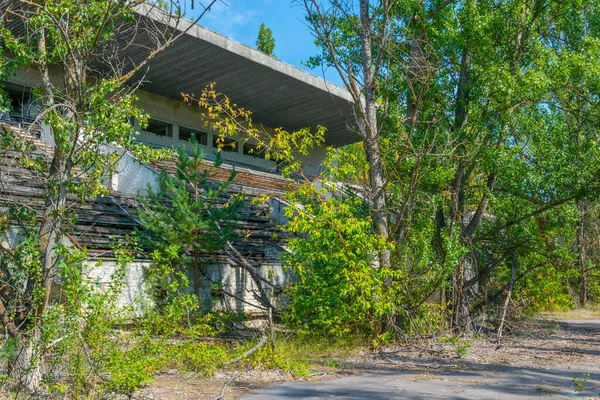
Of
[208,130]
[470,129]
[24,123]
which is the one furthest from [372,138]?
[208,130]

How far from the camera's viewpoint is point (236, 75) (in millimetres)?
23891

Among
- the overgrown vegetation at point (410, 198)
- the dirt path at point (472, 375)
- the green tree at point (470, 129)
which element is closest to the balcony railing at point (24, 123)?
the overgrown vegetation at point (410, 198)

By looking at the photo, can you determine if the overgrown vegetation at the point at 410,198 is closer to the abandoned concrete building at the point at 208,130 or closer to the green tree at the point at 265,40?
the abandoned concrete building at the point at 208,130

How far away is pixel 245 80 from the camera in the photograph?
80.2ft

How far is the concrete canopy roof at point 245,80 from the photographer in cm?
2130

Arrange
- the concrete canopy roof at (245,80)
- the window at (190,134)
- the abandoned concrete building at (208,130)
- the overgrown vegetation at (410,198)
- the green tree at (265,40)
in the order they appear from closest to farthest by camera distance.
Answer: the overgrown vegetation at (410,198) → the abandoned concrete building at (208,130) → the concrete canopy roof at (245,80) → the window at (190,134) → the green tree at (265,40)

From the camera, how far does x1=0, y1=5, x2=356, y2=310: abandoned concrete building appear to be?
1387 centimetres

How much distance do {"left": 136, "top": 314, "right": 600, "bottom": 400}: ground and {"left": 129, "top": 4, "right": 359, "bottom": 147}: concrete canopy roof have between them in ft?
36.1

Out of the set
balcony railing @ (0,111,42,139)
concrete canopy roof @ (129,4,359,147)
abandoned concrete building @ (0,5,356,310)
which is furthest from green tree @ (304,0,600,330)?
concrete canopy roof @ (129,4,359,147)

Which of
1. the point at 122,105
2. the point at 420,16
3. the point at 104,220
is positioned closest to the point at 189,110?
the point at 104,220

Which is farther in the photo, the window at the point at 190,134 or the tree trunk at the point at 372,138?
the window at the point at 190,134

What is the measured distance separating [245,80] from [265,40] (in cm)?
2109

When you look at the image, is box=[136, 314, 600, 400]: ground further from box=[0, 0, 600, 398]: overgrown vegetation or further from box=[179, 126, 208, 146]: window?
box=[179, 126, 208, 146]: window

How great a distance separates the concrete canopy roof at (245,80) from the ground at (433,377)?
1101cm
